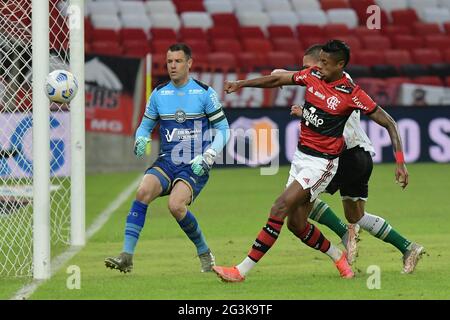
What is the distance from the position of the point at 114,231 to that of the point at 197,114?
12.6ft

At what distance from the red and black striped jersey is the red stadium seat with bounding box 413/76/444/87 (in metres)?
15.6

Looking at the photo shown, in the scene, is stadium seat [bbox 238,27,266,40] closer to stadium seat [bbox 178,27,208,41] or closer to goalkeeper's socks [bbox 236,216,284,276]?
stadium seat [bbox 178,27,208,41]

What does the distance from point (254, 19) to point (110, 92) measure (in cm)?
744

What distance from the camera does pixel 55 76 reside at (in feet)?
31.1

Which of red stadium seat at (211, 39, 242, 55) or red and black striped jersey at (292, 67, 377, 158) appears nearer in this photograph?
red and black striped jersey at (292, 67, 377, 158)

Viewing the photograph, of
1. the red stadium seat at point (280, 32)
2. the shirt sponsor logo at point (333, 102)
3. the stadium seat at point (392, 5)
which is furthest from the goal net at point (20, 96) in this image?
the stadium seat at point (392, 5)

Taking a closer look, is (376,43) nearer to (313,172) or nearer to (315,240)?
(315,240)

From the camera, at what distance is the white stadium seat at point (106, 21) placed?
88.1 ft

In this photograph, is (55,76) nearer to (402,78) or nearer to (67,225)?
(67,225)

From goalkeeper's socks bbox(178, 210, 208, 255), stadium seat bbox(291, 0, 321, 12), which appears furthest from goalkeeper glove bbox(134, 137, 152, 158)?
stadium seat bbox(291, 0, 321, 12)

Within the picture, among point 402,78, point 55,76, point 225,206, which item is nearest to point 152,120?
point 55,76

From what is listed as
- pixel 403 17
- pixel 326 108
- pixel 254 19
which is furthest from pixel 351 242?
pixel 403 17

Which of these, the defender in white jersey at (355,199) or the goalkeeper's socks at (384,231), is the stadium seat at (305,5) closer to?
the defender in white jersey at (355,199)

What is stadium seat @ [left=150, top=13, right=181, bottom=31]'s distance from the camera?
2777cm
